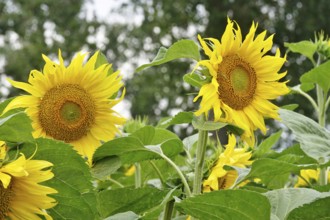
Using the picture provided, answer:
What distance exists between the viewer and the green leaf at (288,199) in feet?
2.69

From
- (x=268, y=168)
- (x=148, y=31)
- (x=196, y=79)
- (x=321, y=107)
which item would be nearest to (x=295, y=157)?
(x=268, y=168)

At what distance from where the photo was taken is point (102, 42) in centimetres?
1226

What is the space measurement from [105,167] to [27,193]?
177mm

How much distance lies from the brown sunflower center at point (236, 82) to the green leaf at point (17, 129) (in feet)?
0.91

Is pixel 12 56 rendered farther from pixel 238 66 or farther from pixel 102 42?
pixel 238 66

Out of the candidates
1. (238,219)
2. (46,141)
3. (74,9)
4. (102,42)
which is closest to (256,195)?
(238,219)

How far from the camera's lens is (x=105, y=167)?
100 cm

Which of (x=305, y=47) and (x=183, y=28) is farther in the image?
(x=183, y=28)

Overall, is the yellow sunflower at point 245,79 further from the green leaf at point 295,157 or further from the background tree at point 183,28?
the background tree at point 183,28

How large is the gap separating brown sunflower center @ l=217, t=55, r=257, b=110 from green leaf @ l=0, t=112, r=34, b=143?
0.28 metres

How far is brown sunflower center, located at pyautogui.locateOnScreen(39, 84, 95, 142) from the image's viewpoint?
104cm

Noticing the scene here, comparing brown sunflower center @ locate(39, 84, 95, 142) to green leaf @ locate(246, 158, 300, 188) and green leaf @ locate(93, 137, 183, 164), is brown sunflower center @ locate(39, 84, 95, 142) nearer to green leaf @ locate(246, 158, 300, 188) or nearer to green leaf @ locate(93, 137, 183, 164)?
green leaf @ locate(93, 137, 183, 164)

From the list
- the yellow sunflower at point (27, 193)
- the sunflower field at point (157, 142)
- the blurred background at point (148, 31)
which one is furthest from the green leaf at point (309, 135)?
the blurred background at point (148, 31)

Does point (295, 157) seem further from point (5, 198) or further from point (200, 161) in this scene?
point (5, 198)
